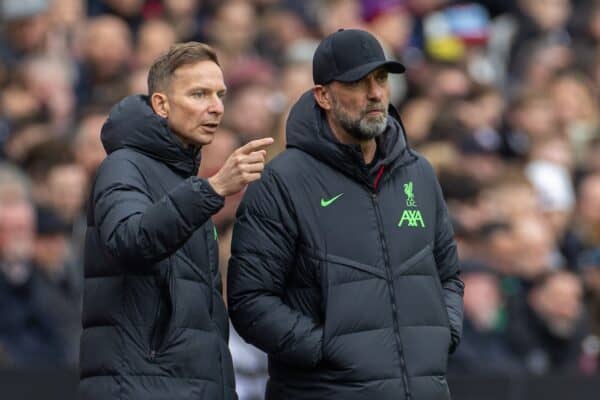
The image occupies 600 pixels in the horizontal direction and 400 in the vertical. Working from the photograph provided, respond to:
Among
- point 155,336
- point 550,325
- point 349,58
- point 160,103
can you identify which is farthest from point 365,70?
point 550,325

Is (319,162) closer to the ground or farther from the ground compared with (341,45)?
closer to the ground

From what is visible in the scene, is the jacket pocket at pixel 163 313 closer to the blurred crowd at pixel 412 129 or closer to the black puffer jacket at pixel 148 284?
the black puffer jacket at pixel 148 284

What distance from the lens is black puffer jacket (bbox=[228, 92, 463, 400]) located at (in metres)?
6.39

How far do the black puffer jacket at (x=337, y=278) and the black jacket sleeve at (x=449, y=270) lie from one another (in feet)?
0.42

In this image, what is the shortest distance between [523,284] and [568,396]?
0.98 meters

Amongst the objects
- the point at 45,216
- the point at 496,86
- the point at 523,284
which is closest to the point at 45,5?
the point at 45,216

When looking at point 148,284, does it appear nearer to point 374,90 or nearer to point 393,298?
point 393,298

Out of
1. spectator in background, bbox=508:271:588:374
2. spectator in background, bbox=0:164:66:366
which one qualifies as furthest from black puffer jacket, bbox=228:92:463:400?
spectator in background, bbox=508:271:588:374

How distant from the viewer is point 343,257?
6461 millimetres

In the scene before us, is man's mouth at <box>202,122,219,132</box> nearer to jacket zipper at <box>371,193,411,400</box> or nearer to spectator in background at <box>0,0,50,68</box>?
jacket zipper at <box>371,193,411,400</box>

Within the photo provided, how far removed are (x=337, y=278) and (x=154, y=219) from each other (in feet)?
3.13

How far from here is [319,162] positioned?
666cm

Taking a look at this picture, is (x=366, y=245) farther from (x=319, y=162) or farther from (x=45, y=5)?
(x=45, y=5)

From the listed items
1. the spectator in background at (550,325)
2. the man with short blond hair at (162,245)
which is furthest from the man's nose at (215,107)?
the spectator in background at (550,325)
